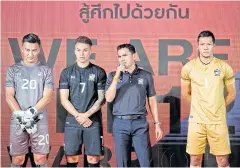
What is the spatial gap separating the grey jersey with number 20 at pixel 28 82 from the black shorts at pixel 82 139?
316 mm

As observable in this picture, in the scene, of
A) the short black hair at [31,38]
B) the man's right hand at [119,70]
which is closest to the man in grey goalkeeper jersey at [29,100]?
the short black hair at [31,38]

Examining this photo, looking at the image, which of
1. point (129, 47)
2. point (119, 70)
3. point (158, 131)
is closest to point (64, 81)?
point (119, 70)

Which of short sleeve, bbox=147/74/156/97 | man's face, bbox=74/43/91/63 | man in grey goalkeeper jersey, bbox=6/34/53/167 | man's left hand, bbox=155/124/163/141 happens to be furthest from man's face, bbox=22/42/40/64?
man's left hand, bbox=155/124/163/141

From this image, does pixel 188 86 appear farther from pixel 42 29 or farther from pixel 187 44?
pixel 42 29

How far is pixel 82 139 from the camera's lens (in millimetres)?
4352

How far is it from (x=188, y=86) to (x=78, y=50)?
1.07 metres

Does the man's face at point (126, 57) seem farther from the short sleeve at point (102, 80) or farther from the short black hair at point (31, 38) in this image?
the short black hair at point (31, 38)

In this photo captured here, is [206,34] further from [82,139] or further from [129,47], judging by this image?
[82,139]

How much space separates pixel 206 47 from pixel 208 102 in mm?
496

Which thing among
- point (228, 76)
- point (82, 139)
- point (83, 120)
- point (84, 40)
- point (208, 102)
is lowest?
point (82, 139)

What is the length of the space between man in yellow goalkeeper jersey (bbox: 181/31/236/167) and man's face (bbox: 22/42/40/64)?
1.40 metres

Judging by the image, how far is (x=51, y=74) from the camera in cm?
448

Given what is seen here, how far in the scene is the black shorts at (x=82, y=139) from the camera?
4336 mm

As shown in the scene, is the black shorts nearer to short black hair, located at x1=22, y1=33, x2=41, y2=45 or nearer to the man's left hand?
the man's left hand
